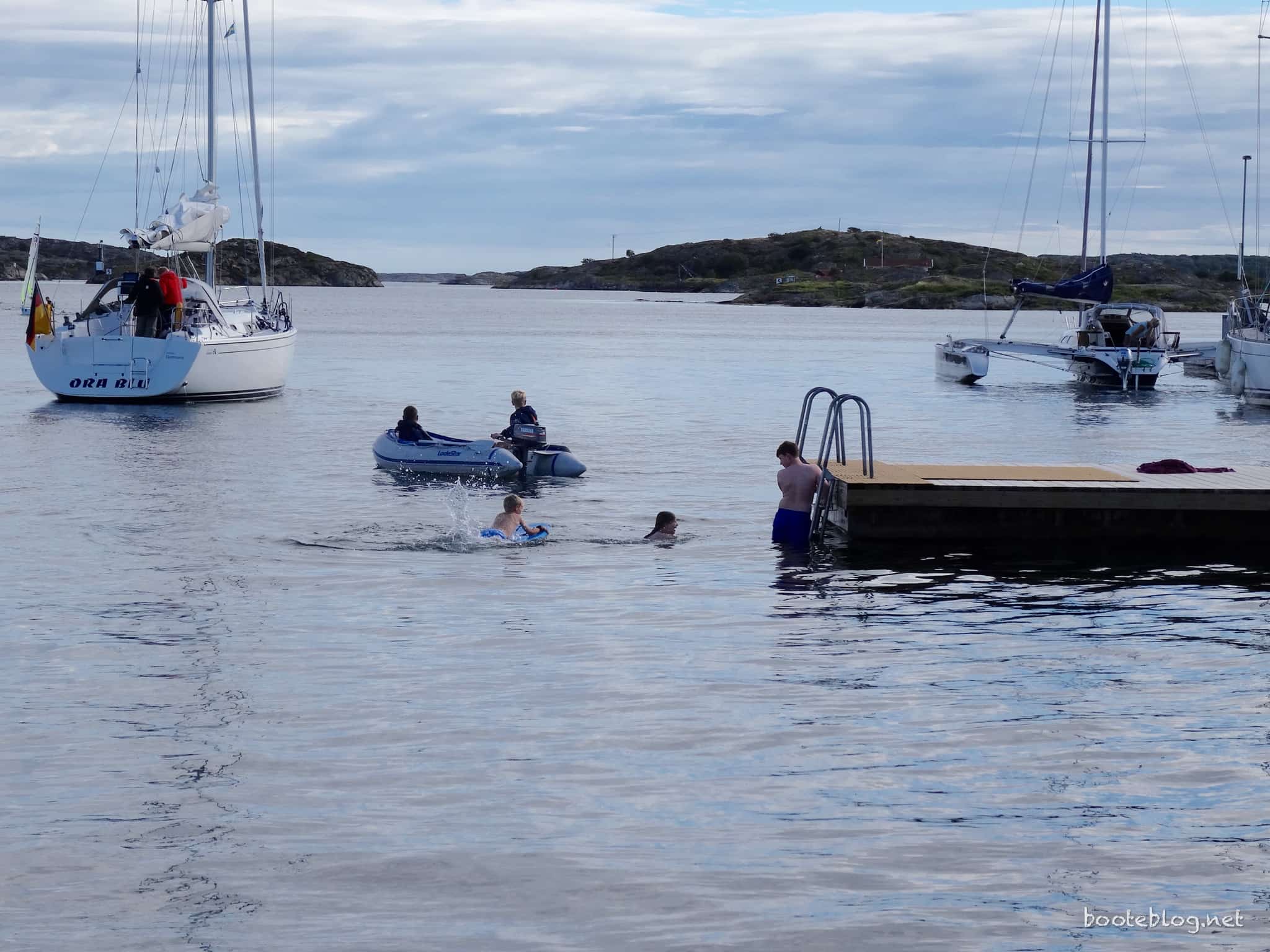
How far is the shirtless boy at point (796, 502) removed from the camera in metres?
19.8

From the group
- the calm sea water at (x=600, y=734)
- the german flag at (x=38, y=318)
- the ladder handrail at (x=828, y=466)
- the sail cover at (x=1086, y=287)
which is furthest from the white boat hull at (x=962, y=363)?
the ladder handrail at (x=828, y=466)

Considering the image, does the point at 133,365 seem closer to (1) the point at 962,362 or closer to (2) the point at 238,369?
(2) the point at 238,369

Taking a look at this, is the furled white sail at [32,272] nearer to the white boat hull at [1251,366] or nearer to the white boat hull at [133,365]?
the white boat hull at [133,365]

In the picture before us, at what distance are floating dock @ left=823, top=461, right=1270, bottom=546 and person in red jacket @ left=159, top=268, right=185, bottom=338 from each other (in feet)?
87.4

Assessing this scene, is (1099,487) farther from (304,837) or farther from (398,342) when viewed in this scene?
(398,342)

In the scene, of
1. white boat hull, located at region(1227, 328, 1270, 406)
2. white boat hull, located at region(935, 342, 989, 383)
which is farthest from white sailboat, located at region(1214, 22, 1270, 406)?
white boat hull, located at region(935, 342, 989, 383)

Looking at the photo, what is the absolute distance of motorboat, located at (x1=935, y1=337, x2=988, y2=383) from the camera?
6378 centimetres

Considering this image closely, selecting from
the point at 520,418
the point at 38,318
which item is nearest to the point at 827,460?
the point at 520,418

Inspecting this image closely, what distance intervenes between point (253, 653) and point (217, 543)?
7.13 m

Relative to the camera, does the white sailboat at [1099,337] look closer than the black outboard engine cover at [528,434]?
No

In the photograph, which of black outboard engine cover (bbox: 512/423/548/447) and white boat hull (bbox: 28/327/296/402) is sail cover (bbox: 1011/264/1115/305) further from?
black outboard engine cover (bbox: 512/423/548/447)

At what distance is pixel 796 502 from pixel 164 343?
28.0 meters

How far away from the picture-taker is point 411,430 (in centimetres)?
2848

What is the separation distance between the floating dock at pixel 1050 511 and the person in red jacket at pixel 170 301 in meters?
26.6
